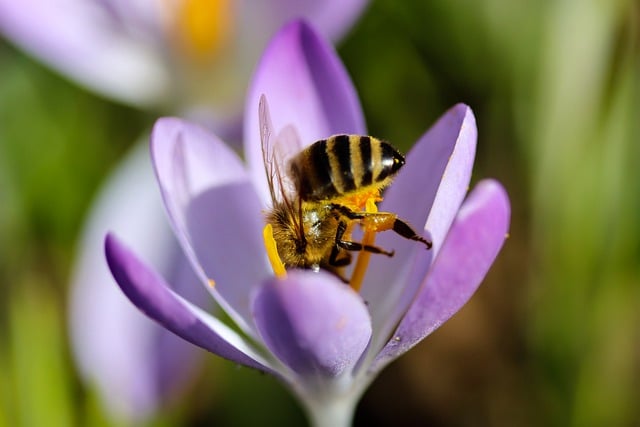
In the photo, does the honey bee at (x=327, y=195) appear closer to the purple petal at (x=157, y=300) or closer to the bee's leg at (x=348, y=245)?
the bee's leg at (x=348, y=245)

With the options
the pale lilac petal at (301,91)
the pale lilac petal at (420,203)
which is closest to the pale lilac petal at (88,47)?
the pale lilac petal at (301,91)

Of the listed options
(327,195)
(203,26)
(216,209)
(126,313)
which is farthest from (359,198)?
(203,26)

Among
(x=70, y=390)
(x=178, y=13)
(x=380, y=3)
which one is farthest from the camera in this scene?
(x=380, y=3)

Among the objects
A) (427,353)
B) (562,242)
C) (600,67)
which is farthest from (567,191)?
(427,353)

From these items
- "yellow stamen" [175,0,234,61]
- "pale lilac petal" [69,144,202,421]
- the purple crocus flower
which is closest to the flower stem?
the purple crocus flower

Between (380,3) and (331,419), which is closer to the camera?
(331,419)

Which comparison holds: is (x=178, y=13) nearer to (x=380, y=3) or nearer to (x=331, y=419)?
(x=380, y=3)

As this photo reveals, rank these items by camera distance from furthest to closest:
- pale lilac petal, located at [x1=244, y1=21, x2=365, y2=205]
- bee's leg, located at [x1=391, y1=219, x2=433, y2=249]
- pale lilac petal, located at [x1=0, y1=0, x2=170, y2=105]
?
1. pale lilac petal, located at [x1=0, y1=0, x2=170, y2=105]
2. pale lilac petal, located at [x1=244, y1=21, x2=365, y2=205]
3. bee's leg, located at [x1=391, y1=219, x2=433, y2=249]

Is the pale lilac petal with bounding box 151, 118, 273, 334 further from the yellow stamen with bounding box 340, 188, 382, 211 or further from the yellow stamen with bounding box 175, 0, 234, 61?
the yellow stamen with bounding box 175, 0, 234, 61
